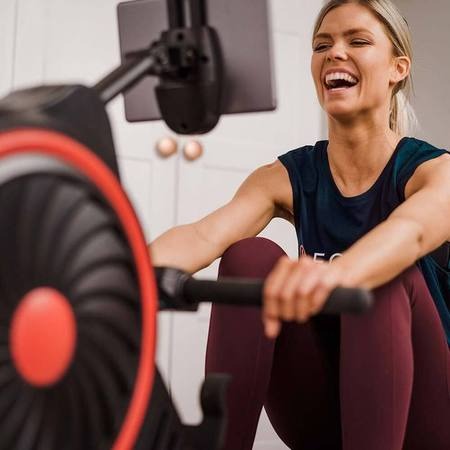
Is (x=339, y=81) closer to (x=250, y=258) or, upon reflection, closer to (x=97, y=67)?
(x=250, y=258)

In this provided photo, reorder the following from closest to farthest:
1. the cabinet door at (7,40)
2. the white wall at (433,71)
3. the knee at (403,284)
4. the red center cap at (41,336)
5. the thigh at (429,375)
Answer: the red center cap at (41,336) < the knee at (403,284) < the thigh at (429,375) < the cabinet door at (7,40) < the white wall at (433,71)

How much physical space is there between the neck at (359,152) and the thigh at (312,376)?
283 mm

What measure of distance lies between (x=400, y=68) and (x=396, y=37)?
6 cm

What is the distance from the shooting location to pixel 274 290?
2.23 ft

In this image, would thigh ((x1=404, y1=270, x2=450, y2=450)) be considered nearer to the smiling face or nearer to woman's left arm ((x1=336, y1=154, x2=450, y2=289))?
woman's left arm ((x1=336, y1=154, x2=450, y2=289))

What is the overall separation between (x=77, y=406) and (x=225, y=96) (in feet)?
1.27

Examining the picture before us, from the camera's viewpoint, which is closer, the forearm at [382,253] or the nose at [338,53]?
the forearm at [382,253]

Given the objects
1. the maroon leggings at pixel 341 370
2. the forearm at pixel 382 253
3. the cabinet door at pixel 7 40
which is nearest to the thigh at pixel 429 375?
the maroon leggings at pixel 341 370

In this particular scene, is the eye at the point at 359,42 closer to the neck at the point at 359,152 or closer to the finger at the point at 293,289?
the neck at the point at 359,152

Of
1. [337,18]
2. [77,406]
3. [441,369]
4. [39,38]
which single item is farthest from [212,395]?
[39,38]

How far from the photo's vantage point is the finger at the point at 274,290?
2.23 feet

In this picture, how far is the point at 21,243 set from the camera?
61 centimetres

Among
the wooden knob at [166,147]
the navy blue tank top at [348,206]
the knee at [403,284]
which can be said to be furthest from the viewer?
the wooden knob at [166,147]

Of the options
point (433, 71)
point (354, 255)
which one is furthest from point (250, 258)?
point (433, 71)
